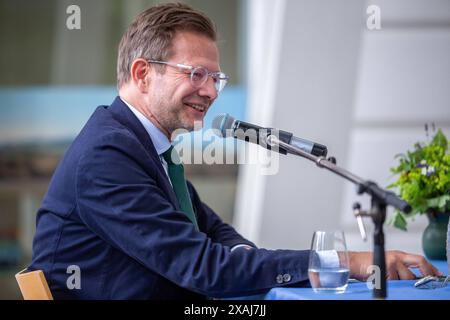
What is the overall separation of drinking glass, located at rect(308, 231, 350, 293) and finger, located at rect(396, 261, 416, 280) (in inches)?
9.1

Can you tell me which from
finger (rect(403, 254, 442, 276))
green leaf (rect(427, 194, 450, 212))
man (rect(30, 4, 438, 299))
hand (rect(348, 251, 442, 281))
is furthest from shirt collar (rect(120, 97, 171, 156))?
green leaf (rect(427, 194, 450, 212))

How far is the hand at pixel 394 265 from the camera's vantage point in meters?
1.88

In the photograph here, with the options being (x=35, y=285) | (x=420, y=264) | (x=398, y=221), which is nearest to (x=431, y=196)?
(x=398, y=221)

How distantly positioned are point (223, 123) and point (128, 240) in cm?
38

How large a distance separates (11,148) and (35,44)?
98 cm

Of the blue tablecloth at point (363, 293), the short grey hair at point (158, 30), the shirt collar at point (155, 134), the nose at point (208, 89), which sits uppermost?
the short grey hair at point (158, 30)

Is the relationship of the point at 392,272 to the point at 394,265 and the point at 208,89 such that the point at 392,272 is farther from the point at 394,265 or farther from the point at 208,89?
the point at 208,89

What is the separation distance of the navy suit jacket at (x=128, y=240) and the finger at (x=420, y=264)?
31cm

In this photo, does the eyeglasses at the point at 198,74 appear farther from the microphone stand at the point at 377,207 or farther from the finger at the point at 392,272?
the finger at the point at 392,272

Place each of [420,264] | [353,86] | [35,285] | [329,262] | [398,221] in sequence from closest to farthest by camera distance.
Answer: [329,262]
[35,285]
[420,264]
[398,221]
[353,86]

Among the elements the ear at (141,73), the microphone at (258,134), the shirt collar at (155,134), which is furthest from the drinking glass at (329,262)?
the ear at (141,73)

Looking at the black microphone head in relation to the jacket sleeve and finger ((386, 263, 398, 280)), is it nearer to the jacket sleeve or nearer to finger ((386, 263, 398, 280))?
the jacket sleeve

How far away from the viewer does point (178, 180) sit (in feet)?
7.24
